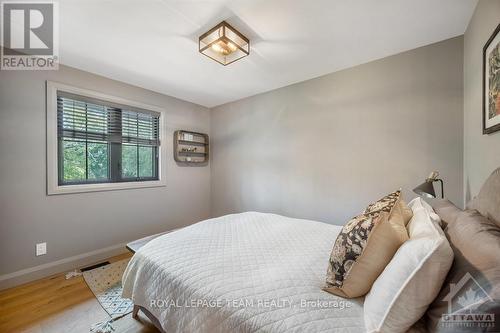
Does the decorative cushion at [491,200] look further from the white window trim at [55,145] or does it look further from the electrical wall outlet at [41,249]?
the electrical wall outlet at [41,249]

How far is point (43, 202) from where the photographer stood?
224 cm

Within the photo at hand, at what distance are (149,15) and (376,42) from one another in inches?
79.2

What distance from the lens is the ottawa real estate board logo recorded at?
1.57m

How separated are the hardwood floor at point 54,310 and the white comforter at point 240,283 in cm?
46

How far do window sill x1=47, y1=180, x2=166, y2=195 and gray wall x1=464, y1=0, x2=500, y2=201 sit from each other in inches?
138

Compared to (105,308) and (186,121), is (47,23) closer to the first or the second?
(186,121)

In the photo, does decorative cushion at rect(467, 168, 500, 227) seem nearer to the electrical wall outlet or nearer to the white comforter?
the white comforter

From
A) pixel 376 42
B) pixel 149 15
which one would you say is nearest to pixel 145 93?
pixel 149 15

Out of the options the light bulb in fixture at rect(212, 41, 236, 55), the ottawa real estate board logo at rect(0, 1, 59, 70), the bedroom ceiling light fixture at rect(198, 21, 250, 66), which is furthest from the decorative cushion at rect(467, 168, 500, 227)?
the ottawa real estate board logo at rect(0, 1, 59, 70)

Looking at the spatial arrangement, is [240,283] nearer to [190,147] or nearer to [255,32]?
[255,32]

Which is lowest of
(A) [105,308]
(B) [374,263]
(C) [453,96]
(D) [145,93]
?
(A) [105,308]

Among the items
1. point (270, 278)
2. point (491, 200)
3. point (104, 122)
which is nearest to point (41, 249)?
point (104, 122)

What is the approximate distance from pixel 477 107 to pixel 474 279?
62.8 inches

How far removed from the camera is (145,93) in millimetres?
3053
